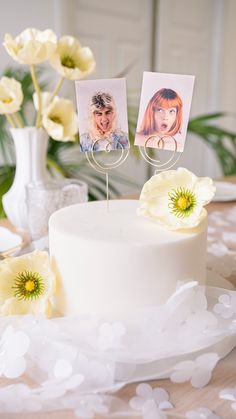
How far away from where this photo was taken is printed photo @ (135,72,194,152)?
74 centimetres

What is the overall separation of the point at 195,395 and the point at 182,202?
27cm

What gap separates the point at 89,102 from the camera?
76 centimetres

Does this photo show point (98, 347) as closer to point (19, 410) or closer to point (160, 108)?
point (19, 410)

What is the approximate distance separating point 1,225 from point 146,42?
2951 millimetres

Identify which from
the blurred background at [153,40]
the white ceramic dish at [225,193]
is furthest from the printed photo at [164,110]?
the blurred background at [153,40]

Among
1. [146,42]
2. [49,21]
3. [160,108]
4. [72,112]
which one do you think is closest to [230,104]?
[146,42]

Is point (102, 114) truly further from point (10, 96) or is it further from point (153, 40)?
point (153, 40)

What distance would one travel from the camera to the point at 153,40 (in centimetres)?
393

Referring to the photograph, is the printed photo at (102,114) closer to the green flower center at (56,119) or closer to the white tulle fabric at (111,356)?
the white tulle fabric at (111,356)

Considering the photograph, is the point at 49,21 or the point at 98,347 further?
the point at 49,21

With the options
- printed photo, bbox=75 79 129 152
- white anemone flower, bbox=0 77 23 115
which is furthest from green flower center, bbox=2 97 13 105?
printed photo, bbox=75 79 129 152

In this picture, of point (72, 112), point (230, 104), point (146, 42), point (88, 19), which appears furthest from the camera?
point (230, 104)

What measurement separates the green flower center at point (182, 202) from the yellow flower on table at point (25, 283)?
8.0 inches

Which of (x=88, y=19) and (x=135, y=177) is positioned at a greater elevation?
(x=88, y=19)
